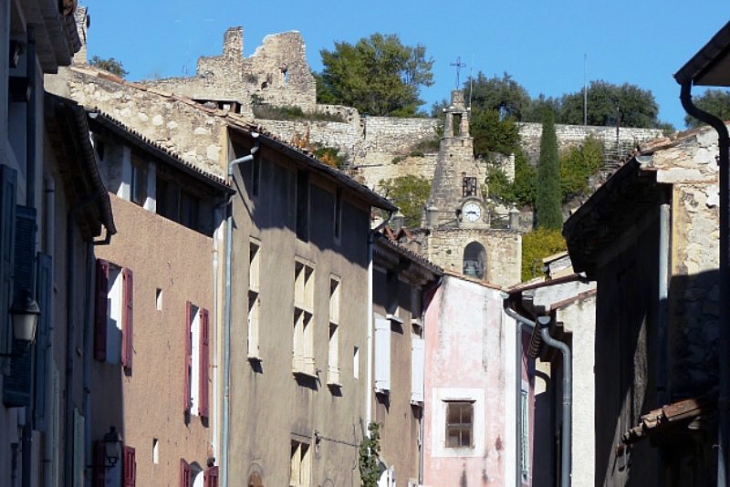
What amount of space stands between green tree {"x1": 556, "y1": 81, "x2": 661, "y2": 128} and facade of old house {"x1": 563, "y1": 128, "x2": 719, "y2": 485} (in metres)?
97.7

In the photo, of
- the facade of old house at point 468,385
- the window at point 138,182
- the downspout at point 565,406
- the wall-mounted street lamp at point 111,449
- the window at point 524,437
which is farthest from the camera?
the facade of old house at point 468,385

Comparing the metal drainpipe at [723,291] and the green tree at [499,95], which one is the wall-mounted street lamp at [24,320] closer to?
the metal drainpipe at [723,291]

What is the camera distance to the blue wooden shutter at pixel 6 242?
1196 centimetres

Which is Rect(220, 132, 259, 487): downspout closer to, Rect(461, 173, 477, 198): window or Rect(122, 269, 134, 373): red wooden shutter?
Rect(122, 269, 134, 373): red wooden shutter

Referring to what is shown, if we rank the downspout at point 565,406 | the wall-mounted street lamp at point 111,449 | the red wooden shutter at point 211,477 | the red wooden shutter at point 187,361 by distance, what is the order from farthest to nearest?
the red wooden shutter at point 211,477 < the red wooden shutter at point 187,361 < the downspout at point 565,406 < the wall-mounted street lamp at point 111,449

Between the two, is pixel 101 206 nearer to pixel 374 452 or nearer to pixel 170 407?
pixel 170 407

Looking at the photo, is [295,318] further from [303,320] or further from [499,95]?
[499,95]

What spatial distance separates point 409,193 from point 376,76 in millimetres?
17622

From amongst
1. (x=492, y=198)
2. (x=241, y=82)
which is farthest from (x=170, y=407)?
(x=241, y=82)

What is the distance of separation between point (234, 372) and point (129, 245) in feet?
16.9

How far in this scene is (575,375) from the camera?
1102 inches

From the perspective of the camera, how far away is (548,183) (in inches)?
3775

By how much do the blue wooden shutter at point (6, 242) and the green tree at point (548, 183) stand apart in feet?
261

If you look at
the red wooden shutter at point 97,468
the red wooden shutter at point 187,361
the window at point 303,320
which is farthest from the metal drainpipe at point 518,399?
the red wooden shutter at point 97,468
